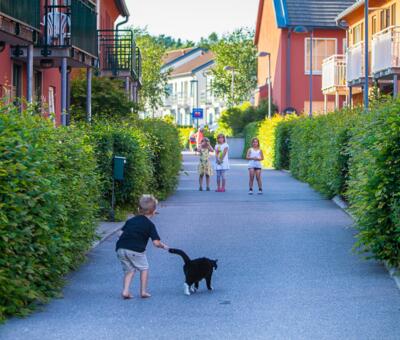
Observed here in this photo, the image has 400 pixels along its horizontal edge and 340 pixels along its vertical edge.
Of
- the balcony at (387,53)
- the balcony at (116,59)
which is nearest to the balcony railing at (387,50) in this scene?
the balcony at (387,53)

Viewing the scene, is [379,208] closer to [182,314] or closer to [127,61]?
[182,314]

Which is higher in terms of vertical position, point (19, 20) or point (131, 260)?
point (19, 20)

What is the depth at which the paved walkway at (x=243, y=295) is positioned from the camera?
326 inches

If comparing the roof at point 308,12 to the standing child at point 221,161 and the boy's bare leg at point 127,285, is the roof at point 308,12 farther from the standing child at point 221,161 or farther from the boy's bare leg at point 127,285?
the boy's bare leg at point 127,285

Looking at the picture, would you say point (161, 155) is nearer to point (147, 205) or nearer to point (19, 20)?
point (19, 20)

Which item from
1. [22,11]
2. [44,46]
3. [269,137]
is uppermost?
[22,11]

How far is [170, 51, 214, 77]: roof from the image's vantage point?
381 ft

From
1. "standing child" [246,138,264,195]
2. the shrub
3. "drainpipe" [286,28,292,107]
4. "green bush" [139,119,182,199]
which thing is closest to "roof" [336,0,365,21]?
the shrub

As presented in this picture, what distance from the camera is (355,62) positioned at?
41.3 metres

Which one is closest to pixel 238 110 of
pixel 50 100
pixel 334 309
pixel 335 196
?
pixel 50 100

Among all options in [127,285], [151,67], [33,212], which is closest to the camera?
[33,212]

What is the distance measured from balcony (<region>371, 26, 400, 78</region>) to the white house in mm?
69892

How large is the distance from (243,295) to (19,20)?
10.9m

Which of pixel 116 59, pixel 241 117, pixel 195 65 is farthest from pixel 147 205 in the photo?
pixel 195 65
